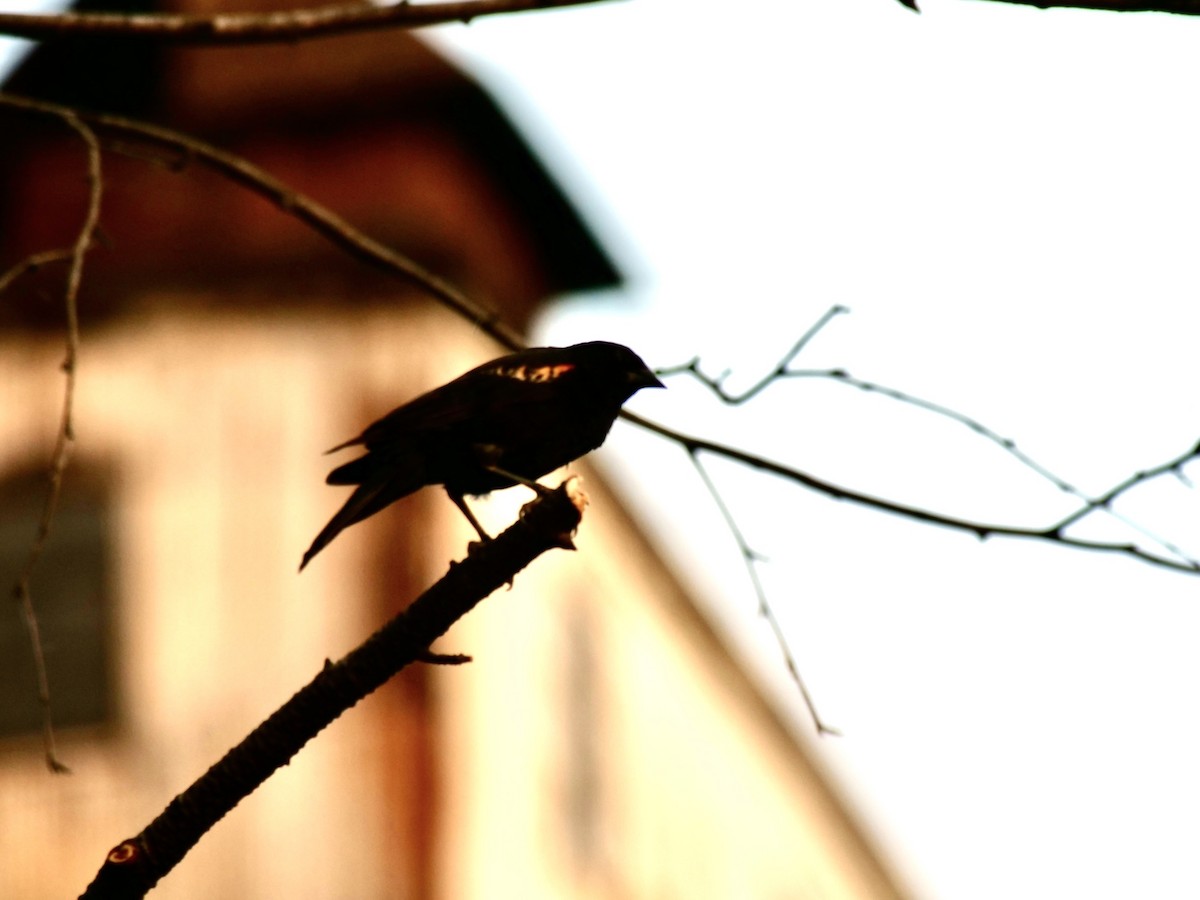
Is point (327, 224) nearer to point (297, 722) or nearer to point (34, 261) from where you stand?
point (34, 261)

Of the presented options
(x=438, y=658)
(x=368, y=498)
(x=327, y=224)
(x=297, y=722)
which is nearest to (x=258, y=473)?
(x=327, y=224)

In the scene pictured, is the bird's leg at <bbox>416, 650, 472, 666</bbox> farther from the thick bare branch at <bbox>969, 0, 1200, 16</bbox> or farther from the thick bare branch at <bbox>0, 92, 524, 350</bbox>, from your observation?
the thick bare branch at <bbox>969, 0, 1200, 16</bbox>

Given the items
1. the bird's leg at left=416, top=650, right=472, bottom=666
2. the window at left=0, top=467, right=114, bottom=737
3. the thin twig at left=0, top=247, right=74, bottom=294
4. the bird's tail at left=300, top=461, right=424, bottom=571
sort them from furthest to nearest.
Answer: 1. the window at left=0, top=467, right=114, bottom=737
2. the thin twig at left=0, top=247, right=74, bottom=294
3. the bird's tail at left=300, top=461, right=424, bottom=571
4. the bird's leg at left=416, top=650, right=472, bottom=666

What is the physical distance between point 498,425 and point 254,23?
898 mm

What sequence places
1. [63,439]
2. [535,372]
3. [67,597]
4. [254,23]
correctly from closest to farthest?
1. [254,23]
2. [63,439]
3. [535,372]
4. [67,597]

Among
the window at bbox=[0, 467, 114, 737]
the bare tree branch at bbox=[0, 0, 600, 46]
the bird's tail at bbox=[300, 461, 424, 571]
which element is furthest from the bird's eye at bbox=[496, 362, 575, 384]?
the window at bbox=[0, 467, 114, 737]

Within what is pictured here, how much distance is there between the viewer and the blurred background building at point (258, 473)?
34.9 ft

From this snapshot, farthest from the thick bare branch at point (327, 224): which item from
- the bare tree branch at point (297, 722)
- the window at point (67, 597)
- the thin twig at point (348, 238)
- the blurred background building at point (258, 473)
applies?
the window at point (67, 597)

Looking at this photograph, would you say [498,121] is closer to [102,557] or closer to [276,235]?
[276,235]

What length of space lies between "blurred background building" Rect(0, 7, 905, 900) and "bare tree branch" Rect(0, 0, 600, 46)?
665 centimetres

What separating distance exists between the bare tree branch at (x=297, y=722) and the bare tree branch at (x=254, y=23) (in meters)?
0.91

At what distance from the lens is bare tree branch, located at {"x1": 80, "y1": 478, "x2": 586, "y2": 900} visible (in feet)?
7.41

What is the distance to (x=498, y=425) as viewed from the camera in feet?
11.0

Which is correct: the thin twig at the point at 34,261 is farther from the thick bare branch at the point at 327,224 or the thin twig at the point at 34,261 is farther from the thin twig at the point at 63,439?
the thick bare branch at the point at 327,224
